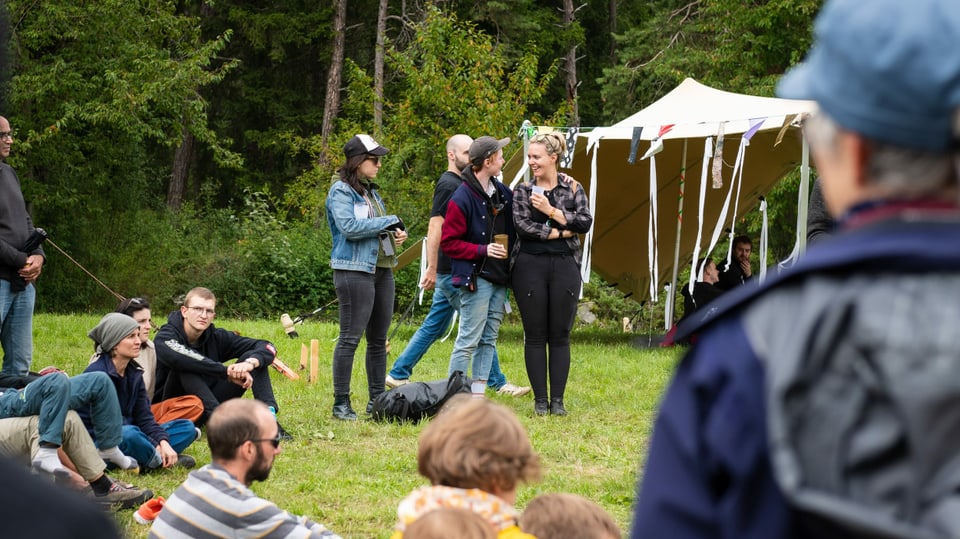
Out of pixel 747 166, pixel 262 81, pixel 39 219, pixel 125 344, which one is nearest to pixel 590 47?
pixel 262 81

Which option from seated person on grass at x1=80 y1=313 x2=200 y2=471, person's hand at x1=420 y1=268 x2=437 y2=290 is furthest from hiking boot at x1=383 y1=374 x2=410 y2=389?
seated person on grass at x1=80 y1=313 x2=200 y2=471

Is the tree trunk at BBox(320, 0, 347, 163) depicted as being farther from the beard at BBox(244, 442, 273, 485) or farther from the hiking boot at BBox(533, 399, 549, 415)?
the beard at BBox(244, 442, 273, 485)

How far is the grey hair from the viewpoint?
103 cm

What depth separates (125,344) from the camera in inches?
209

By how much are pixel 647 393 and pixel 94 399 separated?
4.38 meters

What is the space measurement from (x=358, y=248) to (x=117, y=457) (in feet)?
6.33

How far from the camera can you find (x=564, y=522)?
9.11 feet

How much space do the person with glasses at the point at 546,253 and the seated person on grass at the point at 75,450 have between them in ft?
8.89

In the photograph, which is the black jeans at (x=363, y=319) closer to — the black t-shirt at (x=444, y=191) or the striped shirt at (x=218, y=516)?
the black t-shirt at (x=444, y=191)

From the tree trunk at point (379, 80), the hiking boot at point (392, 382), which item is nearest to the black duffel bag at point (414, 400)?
the hiking boot at point (392, 382)

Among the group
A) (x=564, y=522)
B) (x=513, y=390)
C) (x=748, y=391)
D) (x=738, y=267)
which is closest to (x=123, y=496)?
(x=564, y=522)

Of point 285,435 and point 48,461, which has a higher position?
point 48,461

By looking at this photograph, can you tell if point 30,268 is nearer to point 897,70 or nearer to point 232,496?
point 232,496

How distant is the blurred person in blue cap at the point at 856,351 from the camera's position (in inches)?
37.5
